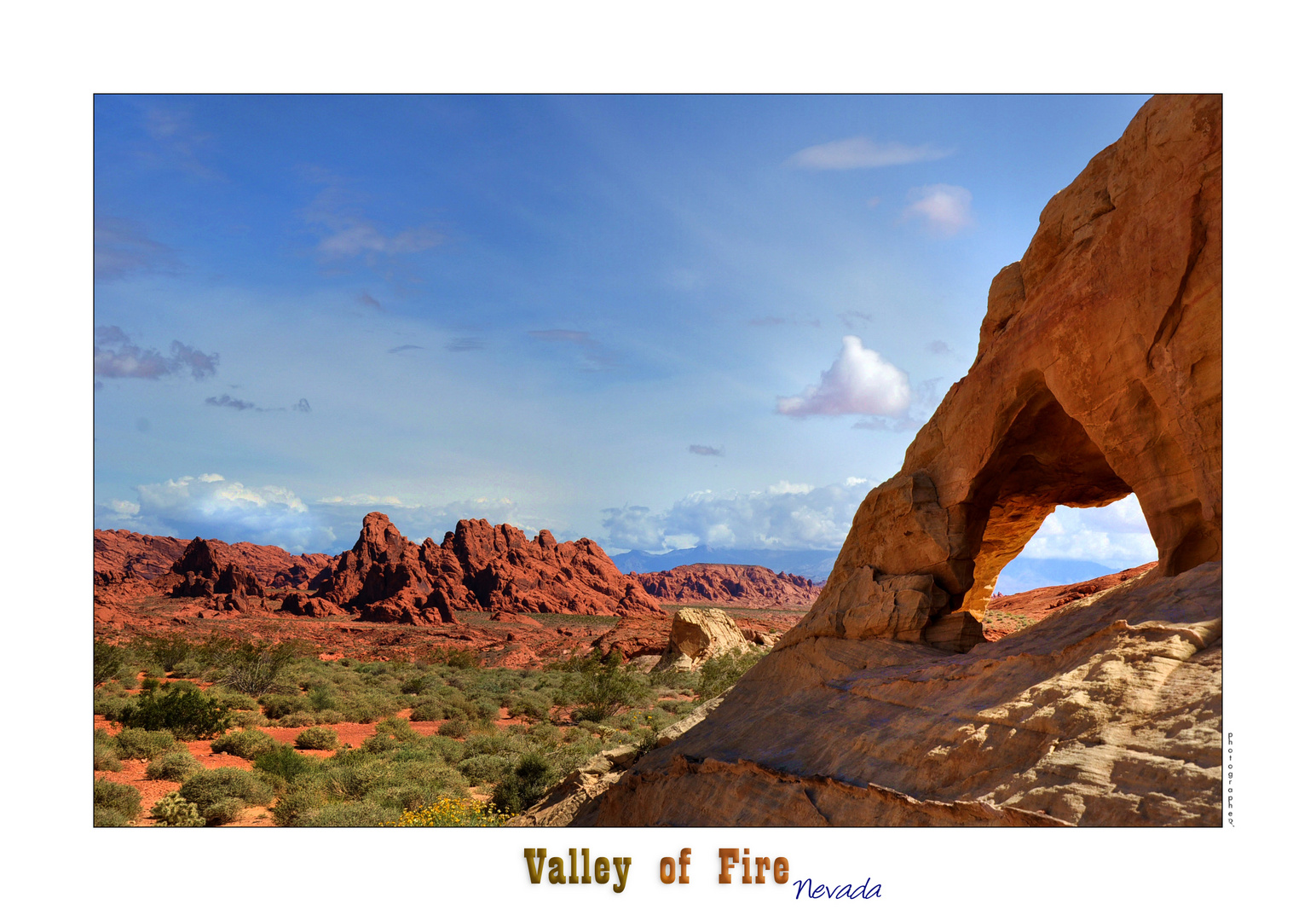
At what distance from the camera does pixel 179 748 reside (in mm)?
17328

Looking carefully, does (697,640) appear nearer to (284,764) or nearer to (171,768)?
(284,764)

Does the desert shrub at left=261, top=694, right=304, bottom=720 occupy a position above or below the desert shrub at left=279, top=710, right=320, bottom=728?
above

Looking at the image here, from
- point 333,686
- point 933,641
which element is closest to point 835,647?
point 933,641

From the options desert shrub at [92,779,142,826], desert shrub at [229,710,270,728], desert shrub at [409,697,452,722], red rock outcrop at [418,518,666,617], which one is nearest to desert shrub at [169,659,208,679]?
desert shrub at [229,710,270,728]

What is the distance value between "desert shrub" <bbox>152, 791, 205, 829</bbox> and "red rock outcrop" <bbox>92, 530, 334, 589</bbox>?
73.5 m

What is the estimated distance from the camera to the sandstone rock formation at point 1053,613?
571 centimetres

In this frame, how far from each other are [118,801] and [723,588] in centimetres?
16988

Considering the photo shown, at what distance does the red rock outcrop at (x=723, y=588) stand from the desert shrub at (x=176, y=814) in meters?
144

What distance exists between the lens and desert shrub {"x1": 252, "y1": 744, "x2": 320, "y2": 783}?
1597 centimetres

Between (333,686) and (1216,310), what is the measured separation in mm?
30793

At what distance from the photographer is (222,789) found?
14250 millimetres

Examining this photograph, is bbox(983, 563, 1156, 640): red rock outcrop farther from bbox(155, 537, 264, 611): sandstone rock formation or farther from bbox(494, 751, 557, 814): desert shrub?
bbox(155, 537, 264, 611): sandstone rock formation

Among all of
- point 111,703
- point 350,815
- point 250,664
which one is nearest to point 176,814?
point 350,815
